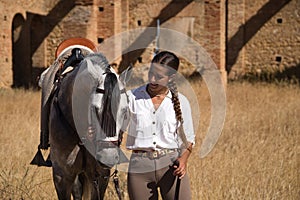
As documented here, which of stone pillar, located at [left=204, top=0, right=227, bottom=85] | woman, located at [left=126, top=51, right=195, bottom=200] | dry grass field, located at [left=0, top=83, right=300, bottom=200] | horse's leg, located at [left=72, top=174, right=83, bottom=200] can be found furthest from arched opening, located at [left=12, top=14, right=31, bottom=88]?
woman, located at [left=126, top=51, right=195, bottom=200]

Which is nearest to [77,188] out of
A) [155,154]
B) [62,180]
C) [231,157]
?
[62,180]

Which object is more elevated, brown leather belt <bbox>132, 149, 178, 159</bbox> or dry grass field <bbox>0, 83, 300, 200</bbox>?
brown leather belt <bbox>132, 149, 178, 159</bbox>

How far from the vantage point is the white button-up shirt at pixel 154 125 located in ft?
11.0

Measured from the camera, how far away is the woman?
335 centimetres

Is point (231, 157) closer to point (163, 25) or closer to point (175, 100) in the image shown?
point (175, 100)

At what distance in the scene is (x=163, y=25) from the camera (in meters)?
19.0

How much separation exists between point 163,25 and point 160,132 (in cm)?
1590

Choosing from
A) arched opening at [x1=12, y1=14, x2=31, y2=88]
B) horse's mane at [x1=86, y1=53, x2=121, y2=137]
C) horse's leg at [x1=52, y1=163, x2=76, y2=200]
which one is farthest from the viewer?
arched opening at [x1=12, y1=14, x2=31, y2=88]

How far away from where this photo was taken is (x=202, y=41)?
57.3 ft

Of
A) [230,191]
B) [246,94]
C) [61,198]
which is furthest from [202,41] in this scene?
[61,198]

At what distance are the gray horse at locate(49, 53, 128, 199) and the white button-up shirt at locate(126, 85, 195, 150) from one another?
109mm

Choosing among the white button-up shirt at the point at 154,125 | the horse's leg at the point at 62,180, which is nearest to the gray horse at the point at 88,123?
the horse's leg at the point at 62,180

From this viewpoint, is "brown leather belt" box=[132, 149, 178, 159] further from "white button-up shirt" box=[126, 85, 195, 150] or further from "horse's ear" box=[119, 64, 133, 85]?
"horse's ear" box=[119, 64, 133, 85]

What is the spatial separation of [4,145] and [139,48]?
14.0 metres
